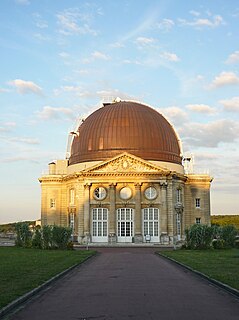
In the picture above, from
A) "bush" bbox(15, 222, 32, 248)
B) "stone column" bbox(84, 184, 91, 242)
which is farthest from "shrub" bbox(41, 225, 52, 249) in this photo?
"stone column" bbox(84, 184, 91, 242)

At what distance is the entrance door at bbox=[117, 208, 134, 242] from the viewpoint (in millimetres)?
66812

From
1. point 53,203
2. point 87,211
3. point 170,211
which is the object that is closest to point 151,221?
point 170,211

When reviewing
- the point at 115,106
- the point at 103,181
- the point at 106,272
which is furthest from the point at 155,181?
the point at 106,272

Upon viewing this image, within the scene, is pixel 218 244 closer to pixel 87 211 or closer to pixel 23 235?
pixel 23 235

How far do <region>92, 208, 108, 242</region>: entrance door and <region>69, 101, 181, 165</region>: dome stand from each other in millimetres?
7942

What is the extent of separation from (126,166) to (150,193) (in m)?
5.00

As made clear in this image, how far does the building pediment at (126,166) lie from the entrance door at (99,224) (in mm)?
5521

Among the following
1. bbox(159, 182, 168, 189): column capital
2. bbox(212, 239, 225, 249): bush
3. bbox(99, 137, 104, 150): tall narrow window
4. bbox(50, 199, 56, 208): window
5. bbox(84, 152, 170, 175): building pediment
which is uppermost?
bbox(99, 137, 104, 150): tall narrow window

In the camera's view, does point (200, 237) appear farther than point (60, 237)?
No

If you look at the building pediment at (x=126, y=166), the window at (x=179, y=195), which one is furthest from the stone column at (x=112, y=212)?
the window at (x=179, y=195)

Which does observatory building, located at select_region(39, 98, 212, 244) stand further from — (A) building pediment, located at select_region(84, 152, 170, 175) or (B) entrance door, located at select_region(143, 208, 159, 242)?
(B) entrance door, located at select_region(143, 208, 159, 242)

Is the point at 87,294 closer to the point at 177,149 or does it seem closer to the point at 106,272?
the point at 106,272

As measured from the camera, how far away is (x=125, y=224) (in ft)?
221

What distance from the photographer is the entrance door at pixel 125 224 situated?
6681 cm
